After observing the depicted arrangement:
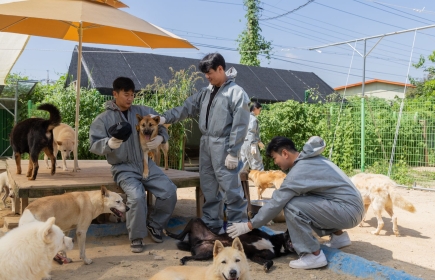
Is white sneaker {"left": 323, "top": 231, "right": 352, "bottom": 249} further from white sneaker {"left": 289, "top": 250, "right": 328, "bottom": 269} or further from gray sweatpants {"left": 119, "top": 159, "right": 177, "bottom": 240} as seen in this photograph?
gray sweatpants {"left": 119, "top": 159, "right": 177, "bottom": 240}

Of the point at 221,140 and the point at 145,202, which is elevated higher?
the point at 221,140

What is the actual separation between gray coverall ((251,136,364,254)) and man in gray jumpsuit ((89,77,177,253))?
1344 mm

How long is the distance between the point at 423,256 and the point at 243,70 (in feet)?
41.2

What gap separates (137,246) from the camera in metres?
4.45

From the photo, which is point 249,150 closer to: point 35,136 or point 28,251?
point 35,136

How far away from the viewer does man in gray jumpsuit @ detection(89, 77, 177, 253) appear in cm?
446

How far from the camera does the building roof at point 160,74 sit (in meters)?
12.3

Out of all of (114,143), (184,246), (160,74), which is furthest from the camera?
(160,74)

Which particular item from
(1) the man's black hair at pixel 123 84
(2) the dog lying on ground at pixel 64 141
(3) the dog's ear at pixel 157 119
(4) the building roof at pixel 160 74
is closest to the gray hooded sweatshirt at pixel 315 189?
(3) the dog's ear at pixel 157 119

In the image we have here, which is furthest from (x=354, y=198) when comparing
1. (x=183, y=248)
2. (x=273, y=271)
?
(x=183, y=248)

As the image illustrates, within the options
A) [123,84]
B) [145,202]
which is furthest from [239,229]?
[123,84]

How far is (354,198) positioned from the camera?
12.8 ft

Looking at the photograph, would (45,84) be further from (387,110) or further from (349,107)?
(387,110)

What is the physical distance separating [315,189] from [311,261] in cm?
69
